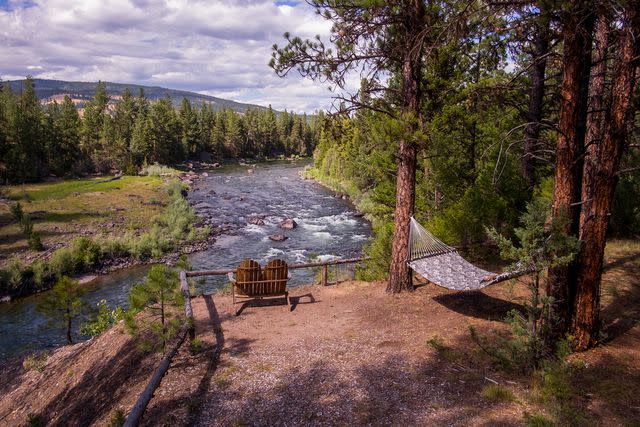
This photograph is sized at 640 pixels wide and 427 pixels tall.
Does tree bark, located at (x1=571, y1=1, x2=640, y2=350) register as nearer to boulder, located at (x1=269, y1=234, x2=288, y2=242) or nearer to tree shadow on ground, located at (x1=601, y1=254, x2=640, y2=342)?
tree shadow on ground, located at (x1=601, y1=254, x2=640, y2=342)

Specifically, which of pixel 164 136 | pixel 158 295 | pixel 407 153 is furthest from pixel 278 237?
pixel 164 136

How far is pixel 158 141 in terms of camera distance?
5956 cm

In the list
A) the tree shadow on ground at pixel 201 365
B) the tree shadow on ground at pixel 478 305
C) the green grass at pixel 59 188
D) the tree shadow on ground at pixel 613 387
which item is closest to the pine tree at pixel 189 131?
the green grass at pixel 59 188

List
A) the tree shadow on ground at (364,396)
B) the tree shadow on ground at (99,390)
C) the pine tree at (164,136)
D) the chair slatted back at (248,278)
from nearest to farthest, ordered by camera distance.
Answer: the tree shadow on ground at (364,396)
the tree shadow on ground at (99,390)
the chair slatted back at (248,278)
the pine tree at (164,136)

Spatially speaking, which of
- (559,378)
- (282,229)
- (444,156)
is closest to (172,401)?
(559,378)

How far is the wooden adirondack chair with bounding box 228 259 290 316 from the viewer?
9.52 m

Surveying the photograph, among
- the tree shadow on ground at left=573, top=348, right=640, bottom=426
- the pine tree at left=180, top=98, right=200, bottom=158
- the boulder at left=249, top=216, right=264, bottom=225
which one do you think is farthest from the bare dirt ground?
the pine tree at left=180, top=98, right=200, bottom=158

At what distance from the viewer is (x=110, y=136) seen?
53312 millimetres

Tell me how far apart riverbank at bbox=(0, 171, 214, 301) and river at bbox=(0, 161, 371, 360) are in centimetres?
133

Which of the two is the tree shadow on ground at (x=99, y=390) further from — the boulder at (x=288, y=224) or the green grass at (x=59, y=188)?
the green grass at (x=59, y=188)

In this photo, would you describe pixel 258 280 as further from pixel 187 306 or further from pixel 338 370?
pixel 338 370

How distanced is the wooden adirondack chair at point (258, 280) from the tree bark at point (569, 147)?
568 centimetres

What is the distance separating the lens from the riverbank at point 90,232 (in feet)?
60.8

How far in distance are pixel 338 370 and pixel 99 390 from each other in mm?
4559
